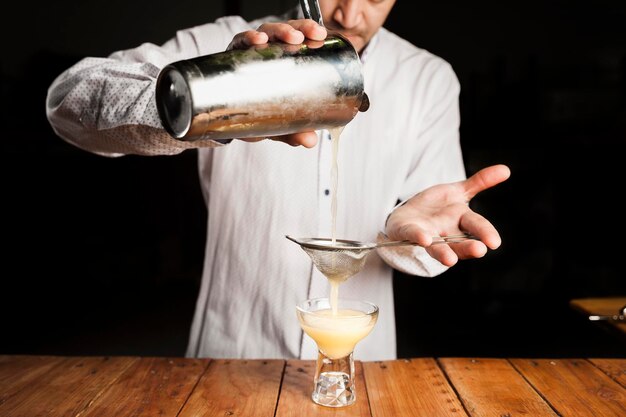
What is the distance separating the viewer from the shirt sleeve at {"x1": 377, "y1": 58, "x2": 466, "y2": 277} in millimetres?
2330

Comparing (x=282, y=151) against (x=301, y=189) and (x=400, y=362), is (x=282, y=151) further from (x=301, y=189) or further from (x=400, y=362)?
(x=400, y=362)

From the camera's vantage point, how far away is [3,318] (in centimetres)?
367

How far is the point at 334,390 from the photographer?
60.1 inches

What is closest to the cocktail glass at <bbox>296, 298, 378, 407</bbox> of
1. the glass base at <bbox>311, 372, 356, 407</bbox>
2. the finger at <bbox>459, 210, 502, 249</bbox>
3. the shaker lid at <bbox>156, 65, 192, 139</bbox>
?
the glass base at <bbox>311, 372, 356, 407</bbox>

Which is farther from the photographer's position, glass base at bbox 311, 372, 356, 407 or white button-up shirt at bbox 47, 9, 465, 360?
white button-up shirt at bbox 47, 9, 465, 360

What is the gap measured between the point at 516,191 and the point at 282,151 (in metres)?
1.97

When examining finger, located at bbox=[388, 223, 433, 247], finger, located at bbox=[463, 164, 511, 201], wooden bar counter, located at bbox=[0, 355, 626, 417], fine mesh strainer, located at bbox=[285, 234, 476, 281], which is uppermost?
finger, located at bbox=[463, 164, 511, 201]

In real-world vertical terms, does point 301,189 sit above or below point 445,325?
above

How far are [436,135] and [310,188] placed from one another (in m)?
0.48

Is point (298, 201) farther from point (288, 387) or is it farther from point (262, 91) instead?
point (262, 91)

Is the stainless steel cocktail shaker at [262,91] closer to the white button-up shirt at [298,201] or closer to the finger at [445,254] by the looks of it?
the finger at [445,254]

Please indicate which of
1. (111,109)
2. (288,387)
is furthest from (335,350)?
(111,109)

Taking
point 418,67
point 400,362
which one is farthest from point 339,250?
point 418,67

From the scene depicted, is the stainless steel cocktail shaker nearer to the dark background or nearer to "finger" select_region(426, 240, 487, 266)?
"finger" select_region(426, 240, 487, 266)
